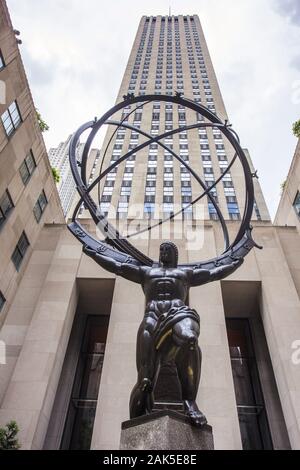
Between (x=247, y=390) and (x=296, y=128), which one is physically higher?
(x=296, y=128)

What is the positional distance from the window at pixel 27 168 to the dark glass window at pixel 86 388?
6.78m

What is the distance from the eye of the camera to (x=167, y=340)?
441cm

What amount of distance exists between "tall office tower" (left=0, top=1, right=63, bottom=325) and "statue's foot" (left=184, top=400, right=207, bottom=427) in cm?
921

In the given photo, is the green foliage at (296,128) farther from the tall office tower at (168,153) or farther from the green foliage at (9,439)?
the green foliage at (9,439)

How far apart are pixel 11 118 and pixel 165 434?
40.6 ft

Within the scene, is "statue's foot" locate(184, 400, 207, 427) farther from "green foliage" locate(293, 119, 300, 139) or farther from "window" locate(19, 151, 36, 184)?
"green foliage" locate(293, 119, 300, 139)

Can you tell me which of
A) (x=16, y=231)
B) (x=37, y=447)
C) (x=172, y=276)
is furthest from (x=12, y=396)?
(x=172, y=276)

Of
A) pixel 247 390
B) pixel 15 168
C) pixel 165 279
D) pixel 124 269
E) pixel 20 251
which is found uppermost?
pixel 15 168

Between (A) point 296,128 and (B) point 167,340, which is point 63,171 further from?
(B) point 167,340

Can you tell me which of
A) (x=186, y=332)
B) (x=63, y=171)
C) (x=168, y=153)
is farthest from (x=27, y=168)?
(x=63, y=171)

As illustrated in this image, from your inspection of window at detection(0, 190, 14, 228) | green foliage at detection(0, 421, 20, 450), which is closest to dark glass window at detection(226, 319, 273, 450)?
green foliage at detection(0, 421, 20, 450)

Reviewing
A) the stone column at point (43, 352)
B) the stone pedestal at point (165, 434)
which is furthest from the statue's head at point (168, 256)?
the stone column at point (43, 352)

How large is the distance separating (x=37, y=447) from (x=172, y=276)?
23.2ft

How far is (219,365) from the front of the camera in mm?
9664
